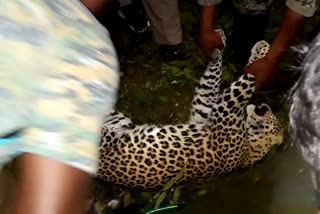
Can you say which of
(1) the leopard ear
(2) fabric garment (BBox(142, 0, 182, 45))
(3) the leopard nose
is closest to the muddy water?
(3) the leopard nose

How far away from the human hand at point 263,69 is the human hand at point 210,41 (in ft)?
0.36

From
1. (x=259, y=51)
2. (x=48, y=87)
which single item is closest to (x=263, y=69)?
(x=259, y=51)

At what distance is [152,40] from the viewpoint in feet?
6.39

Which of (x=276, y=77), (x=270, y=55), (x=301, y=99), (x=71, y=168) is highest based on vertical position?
(x=71, y=168)

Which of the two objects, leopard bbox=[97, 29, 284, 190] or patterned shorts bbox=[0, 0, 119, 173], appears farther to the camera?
leopard bbox=[97, 29, 284, 190]

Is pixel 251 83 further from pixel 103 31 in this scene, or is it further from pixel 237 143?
pixel 103 31

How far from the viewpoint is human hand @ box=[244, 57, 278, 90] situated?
5.57 feet

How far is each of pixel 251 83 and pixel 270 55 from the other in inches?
7.0

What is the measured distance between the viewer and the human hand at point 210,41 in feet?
5.80

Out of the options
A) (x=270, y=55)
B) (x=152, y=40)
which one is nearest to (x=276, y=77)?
(x=270, y=55)

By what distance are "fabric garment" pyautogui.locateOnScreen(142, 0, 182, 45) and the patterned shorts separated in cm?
102

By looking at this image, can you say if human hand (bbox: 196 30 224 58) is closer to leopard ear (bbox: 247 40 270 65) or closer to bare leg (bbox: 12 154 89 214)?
leopard ear (bbox: 247 40 270 65)

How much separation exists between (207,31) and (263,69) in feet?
0.64

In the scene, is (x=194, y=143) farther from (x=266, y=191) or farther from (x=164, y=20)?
(x=164, y=20)
